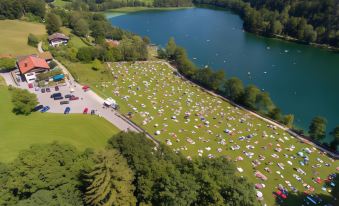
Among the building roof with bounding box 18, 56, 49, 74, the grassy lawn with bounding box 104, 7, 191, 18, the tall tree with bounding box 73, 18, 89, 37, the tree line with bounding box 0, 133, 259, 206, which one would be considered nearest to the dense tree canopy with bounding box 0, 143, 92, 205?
the tree line with bounding box 0, 133, 259, 206

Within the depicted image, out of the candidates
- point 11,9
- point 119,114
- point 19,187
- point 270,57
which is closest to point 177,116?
point 119,114

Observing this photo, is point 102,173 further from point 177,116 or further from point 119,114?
point 177,116

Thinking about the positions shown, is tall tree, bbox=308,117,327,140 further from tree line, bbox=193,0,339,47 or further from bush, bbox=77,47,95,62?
tree line, bbox=193,0,339,47

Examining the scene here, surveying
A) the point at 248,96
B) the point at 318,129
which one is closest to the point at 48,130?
the point at 248,96

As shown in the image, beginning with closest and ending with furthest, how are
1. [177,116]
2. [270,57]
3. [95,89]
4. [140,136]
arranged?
[140,136] < [177,116] < [95,89] < [270,57]

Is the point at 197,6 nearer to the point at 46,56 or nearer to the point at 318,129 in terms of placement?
the point at 46,56
